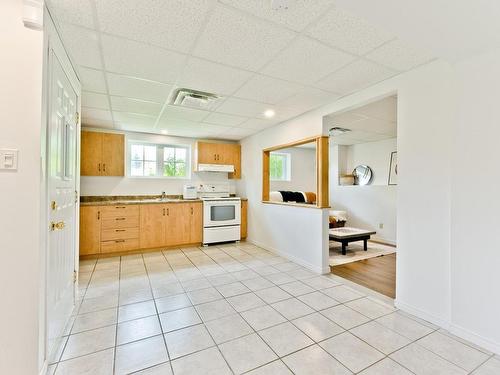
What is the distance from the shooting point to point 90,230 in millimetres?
3965

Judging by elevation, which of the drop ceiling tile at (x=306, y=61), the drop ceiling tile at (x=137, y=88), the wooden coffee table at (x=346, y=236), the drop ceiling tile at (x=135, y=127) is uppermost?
the drop ceiling tile at (x=306, y=61)

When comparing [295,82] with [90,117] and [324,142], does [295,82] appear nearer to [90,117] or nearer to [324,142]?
[324,142]

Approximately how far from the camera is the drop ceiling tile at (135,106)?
3137mm

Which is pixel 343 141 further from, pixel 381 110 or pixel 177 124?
pixel 177 124

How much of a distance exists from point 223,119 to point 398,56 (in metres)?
2.56

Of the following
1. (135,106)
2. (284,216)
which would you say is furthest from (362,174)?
(135,106)

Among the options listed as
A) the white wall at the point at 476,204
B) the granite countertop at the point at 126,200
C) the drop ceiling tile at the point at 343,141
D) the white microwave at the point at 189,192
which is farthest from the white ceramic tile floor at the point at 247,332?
the drop ceiling tile at the point at 343,141

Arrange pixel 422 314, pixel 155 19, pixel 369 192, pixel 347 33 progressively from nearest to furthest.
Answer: pixel 155 19, pixel 347 33, pixel 422 314, pixel 369 192

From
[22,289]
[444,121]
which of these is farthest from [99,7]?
[444,121]

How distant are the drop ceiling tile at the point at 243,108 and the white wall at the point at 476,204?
2.14m

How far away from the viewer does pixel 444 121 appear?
2.07 m

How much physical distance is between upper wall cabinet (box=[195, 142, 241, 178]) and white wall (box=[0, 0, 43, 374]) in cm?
379

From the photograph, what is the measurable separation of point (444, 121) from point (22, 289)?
330cm

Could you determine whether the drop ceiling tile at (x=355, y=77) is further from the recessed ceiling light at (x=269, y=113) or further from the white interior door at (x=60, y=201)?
the white interior door at (x=60, y=201)
